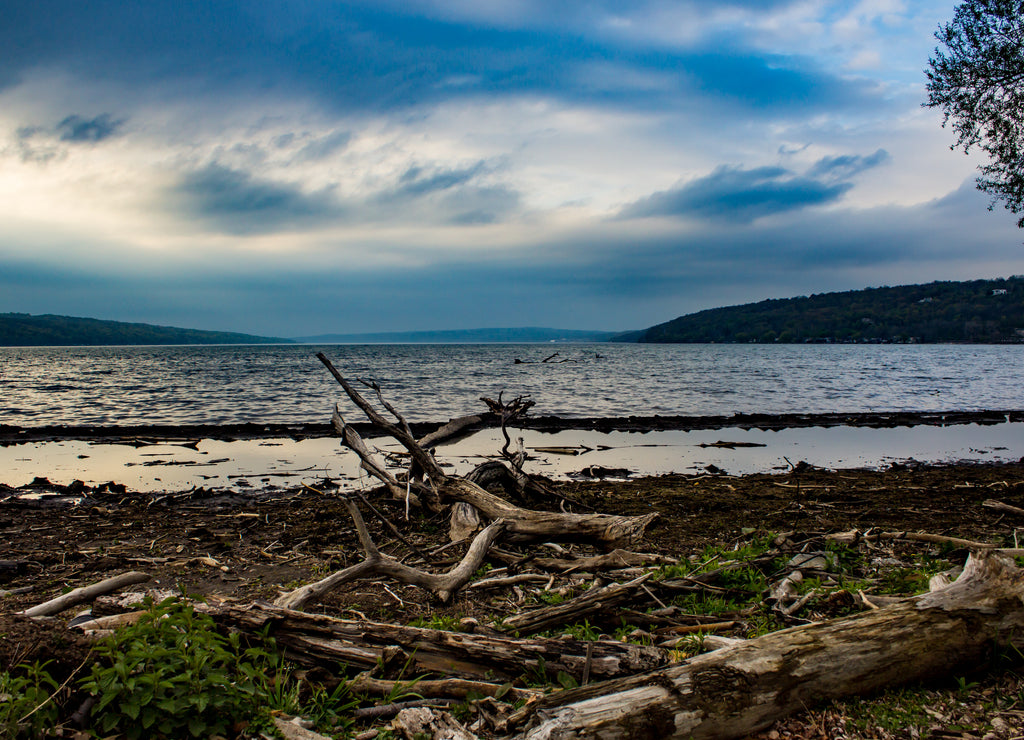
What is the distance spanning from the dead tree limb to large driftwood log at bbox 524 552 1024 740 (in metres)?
2.43

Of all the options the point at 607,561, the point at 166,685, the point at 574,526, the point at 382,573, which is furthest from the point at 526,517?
the point at 166,685

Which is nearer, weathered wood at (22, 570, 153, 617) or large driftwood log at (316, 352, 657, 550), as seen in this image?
weathered wood at (22, 570, 153, 617)

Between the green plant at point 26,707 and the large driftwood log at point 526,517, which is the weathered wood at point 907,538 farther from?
the green plant at point 26,707

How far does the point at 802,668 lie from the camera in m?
3.30

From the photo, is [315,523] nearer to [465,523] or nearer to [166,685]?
[465,523]

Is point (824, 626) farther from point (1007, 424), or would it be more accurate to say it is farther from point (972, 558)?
point (1007, 424)

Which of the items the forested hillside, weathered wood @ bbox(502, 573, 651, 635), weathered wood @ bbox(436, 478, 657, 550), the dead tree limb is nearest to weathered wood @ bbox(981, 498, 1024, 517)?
weathered wood @ bbox(436, 478, 657, 550)

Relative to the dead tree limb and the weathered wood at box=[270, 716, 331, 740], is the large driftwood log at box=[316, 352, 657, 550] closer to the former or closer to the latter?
the dead tree limb

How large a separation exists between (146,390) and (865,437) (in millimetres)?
42050

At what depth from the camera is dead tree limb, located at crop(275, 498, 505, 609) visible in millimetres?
4852

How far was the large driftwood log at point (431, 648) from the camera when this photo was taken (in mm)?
3764

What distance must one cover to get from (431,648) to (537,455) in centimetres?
1346

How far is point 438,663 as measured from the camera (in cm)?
388

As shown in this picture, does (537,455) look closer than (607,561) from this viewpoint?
No
